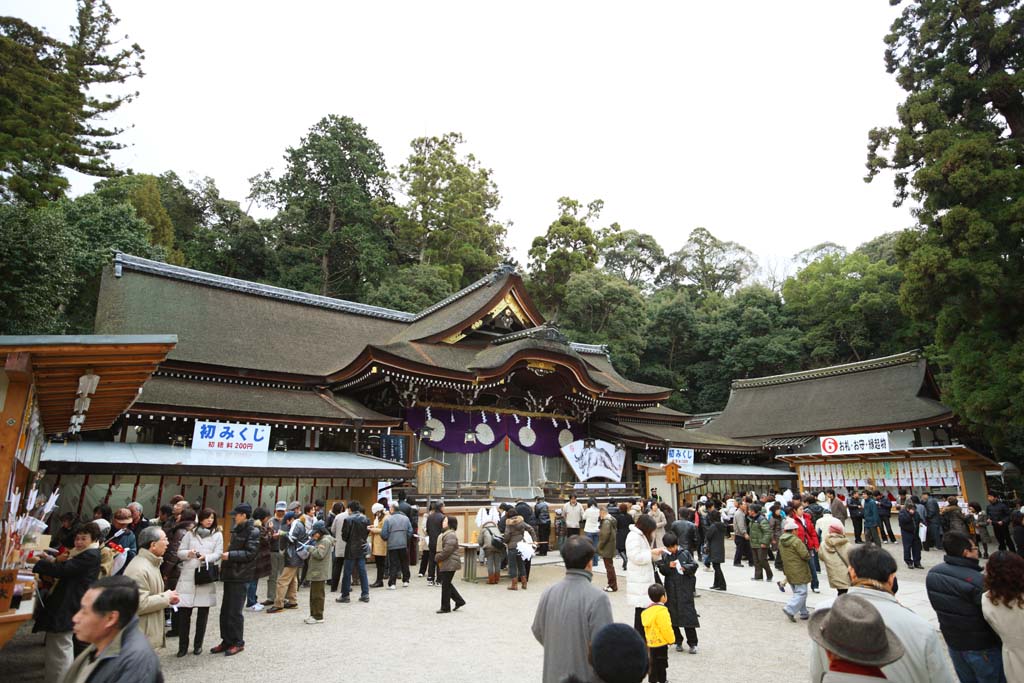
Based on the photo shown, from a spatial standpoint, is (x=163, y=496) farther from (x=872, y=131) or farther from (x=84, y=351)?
(x=872, y=131)

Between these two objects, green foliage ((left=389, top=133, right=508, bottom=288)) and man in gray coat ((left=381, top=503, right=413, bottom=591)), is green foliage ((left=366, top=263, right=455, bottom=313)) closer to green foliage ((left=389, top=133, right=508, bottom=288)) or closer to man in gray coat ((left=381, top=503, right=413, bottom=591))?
green foliage ((left=389, top=133, right=508, bottom=288))

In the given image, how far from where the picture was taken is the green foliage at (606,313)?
3781cm

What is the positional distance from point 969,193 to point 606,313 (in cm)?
2494

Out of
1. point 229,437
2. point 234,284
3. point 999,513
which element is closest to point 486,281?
point 234,284

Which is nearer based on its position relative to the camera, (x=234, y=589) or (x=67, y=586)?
(x=67, y=586)

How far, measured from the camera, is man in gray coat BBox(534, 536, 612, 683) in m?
3.47

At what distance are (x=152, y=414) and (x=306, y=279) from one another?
84.4ft

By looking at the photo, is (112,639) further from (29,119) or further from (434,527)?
(29,119)

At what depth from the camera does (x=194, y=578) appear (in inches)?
254

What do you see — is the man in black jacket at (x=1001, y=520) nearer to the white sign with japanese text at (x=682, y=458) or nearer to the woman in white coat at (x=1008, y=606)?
the white sign with japanese text at (x=682, y=458)

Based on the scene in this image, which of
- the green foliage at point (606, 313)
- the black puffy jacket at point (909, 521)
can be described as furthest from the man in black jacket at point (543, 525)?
the green foliage at point (606, 313)

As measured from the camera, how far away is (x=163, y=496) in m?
12.7

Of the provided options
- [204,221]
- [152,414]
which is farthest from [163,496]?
[204,221]

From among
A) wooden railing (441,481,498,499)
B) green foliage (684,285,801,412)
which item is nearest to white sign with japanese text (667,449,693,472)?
wooden railing (441,481,498,499)
